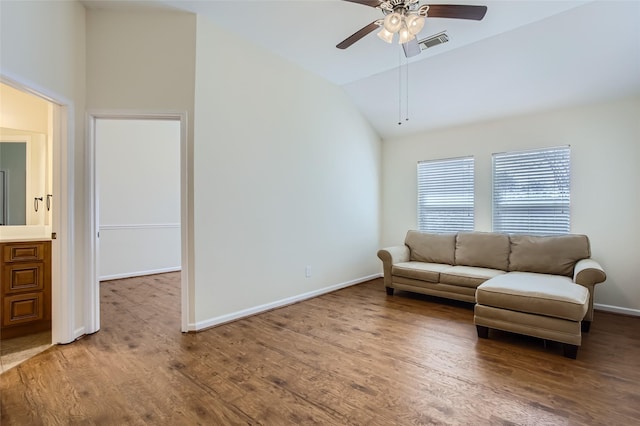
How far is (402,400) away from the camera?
1.94 meters

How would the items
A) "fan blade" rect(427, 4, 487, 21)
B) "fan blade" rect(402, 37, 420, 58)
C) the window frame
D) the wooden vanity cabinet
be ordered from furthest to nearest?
the window frame → the wooden vanity cabinet → "fan blade" rect(402, 37, 420, 58) → "fan blade" rect(427, 4, 487, 21)

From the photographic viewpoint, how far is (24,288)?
9.46 feet

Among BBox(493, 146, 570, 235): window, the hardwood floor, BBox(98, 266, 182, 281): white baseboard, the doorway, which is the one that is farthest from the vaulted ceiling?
BBox(98, 266, 182, 281): white baseboard

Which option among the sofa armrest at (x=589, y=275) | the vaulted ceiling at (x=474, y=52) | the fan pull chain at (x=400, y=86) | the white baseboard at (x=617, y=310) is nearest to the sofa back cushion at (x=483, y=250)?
the sofa armrest at (x=589, y=275)

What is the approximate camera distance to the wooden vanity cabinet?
9.12 ft

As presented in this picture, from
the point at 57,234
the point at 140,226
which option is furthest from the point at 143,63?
the point at 140,226

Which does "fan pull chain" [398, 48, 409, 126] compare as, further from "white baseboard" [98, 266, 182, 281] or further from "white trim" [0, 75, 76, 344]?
"white baseboard" [98, 266, 182, 281]

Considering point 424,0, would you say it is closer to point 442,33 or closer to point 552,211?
point 442,33

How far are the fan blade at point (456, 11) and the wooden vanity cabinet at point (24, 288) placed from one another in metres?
3.83

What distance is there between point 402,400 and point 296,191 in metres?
2.63

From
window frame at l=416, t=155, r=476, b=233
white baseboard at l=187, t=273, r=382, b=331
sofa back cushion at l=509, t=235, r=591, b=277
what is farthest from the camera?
window frame at l=416, t=155, r=476, b=233

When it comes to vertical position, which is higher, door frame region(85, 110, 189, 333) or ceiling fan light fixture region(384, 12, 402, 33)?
ceiling fan light fixture region(384, 12, 402, 33)

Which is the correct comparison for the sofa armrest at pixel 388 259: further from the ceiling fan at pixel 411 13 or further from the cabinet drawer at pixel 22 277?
the cabinet drawer at pixel 22 277

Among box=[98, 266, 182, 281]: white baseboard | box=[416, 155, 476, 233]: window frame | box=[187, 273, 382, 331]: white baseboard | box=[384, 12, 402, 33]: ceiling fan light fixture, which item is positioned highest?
box=[384, 12, 402, 33]: ceiling fan light fixture
